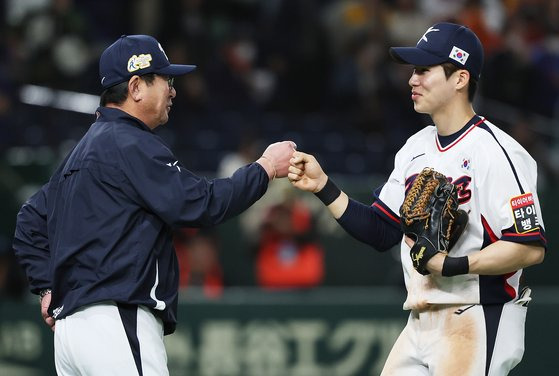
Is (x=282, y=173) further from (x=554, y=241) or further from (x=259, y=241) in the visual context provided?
(x=554, y=241)

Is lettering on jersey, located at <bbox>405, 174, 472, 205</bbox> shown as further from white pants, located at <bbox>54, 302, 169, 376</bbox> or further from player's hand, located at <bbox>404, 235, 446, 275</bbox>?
white pants, located at <bbox>54, 302, 169, 376</bbox>

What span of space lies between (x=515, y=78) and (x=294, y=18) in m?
2.67

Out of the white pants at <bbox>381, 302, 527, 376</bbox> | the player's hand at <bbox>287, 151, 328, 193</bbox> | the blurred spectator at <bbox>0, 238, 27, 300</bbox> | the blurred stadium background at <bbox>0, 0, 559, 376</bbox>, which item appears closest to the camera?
the white pants at <bbox>381, 302, 527, 376</bbox>

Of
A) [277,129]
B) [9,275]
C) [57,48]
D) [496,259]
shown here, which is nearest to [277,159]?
[496,259]

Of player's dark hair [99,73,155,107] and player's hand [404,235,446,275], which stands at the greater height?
player's dark hair [99,73,155,107]

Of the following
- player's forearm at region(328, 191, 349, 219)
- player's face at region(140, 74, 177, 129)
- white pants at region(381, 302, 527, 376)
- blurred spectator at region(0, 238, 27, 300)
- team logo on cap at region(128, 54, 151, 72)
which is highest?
team logo on cap at region(128, 54, 151, 72)

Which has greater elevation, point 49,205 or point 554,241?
point 49,205

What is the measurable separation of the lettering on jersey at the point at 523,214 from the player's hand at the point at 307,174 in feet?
3.24

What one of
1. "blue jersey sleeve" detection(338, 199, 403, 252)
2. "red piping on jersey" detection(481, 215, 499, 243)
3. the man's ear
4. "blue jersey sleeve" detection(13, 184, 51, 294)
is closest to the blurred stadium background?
"blue jersey sleeve" detection(338, 199, 403, 252)

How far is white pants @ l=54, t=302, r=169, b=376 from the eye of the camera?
4723 millimetres

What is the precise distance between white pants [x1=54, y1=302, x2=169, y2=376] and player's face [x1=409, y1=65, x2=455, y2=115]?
1.55m

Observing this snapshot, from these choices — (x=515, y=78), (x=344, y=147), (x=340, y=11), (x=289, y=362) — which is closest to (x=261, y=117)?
(x=344, y=147)

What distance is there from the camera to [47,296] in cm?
513

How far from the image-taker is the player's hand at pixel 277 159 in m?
5.08
